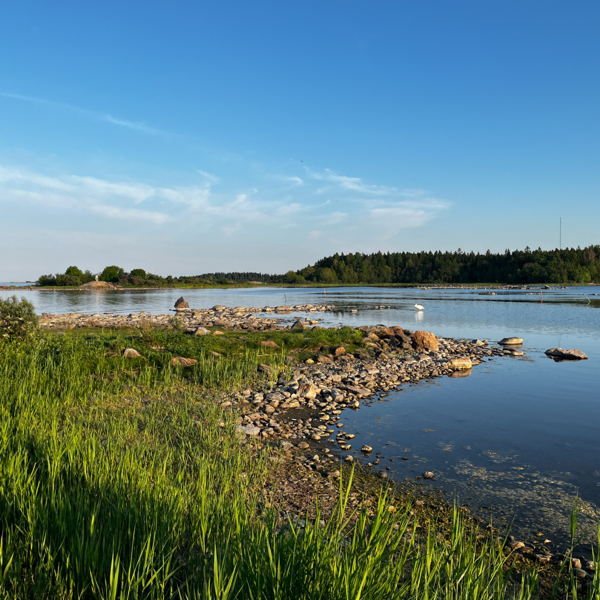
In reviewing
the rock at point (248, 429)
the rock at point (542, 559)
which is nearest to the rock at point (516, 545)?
the rock at point (542, 559)

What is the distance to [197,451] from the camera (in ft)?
22.1

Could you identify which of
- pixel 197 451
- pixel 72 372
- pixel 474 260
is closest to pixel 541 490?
pixel 197 451

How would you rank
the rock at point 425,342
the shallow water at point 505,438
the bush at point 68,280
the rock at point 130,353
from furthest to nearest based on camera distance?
the bush at point 68,280 → the rock at point 425,342 → the rock at point 130,353 → the shallow water at point 505,438

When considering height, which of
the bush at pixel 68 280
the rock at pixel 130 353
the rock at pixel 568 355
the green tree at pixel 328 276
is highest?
the green tree at pixel 328 276

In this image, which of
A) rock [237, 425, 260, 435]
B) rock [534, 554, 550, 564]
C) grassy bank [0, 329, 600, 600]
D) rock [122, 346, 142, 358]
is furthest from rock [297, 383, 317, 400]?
rock [534, 554, 550, 564]

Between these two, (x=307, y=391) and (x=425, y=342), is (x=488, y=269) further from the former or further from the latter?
(x=307, y=391)

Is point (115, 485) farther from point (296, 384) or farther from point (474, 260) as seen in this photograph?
point (474, 260)

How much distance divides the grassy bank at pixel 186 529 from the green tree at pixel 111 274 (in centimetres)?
12603

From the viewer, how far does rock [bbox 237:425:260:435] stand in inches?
330

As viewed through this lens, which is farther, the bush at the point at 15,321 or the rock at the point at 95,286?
the rock at the point at 95,286

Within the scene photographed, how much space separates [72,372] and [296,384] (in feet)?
20.1

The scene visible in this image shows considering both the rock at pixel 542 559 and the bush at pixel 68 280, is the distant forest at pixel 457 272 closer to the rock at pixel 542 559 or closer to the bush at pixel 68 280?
the bush at pixel 68 280

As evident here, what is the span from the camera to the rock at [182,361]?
44.1 ft

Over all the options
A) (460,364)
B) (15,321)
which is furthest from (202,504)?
(460,364)
